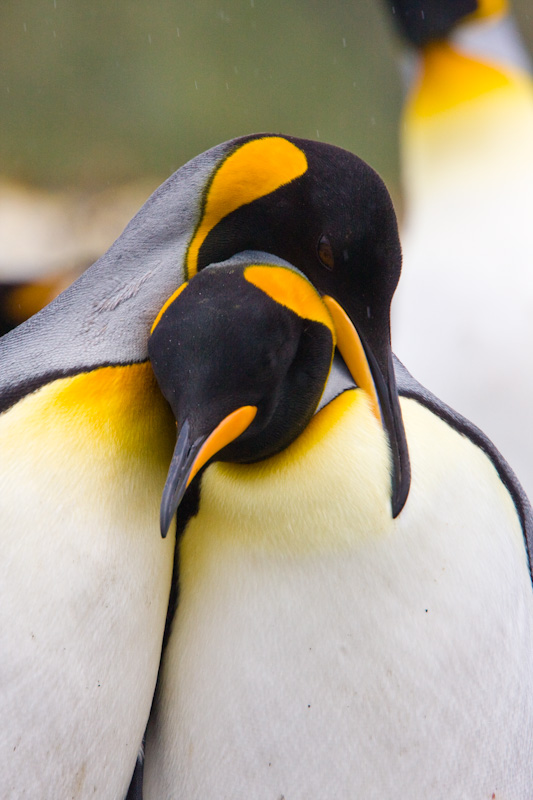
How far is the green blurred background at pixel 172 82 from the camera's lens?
4.07 m

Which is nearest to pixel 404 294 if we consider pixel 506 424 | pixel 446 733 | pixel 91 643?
pixel 506 424

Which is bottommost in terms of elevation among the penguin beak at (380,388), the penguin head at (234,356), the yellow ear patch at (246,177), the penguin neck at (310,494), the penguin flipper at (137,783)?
the penguin flipper at (137,783)

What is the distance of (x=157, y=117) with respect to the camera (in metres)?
4.29

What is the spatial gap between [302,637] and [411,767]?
21 centimetres

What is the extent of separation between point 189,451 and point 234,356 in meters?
0.10

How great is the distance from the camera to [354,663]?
0.82m

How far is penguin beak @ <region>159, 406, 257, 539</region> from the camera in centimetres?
62

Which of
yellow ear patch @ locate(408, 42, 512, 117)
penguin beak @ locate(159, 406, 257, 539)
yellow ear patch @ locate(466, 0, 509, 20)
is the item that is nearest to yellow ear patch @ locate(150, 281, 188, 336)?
penguin beak @ locate(159, 406, 257, 539)

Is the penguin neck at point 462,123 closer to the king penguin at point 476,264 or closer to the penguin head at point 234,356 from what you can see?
the king penguin at point 476,264

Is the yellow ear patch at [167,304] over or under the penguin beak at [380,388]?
over

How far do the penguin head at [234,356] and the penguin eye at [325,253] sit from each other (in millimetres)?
41

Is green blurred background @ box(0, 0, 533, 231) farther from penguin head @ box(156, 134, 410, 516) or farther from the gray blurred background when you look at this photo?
penguin head @ box(156, 134, 410, 516)

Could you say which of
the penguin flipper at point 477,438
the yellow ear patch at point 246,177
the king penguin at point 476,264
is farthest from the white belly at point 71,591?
the king penguin at point 476,264

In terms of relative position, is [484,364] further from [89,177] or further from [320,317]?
[89,177]
